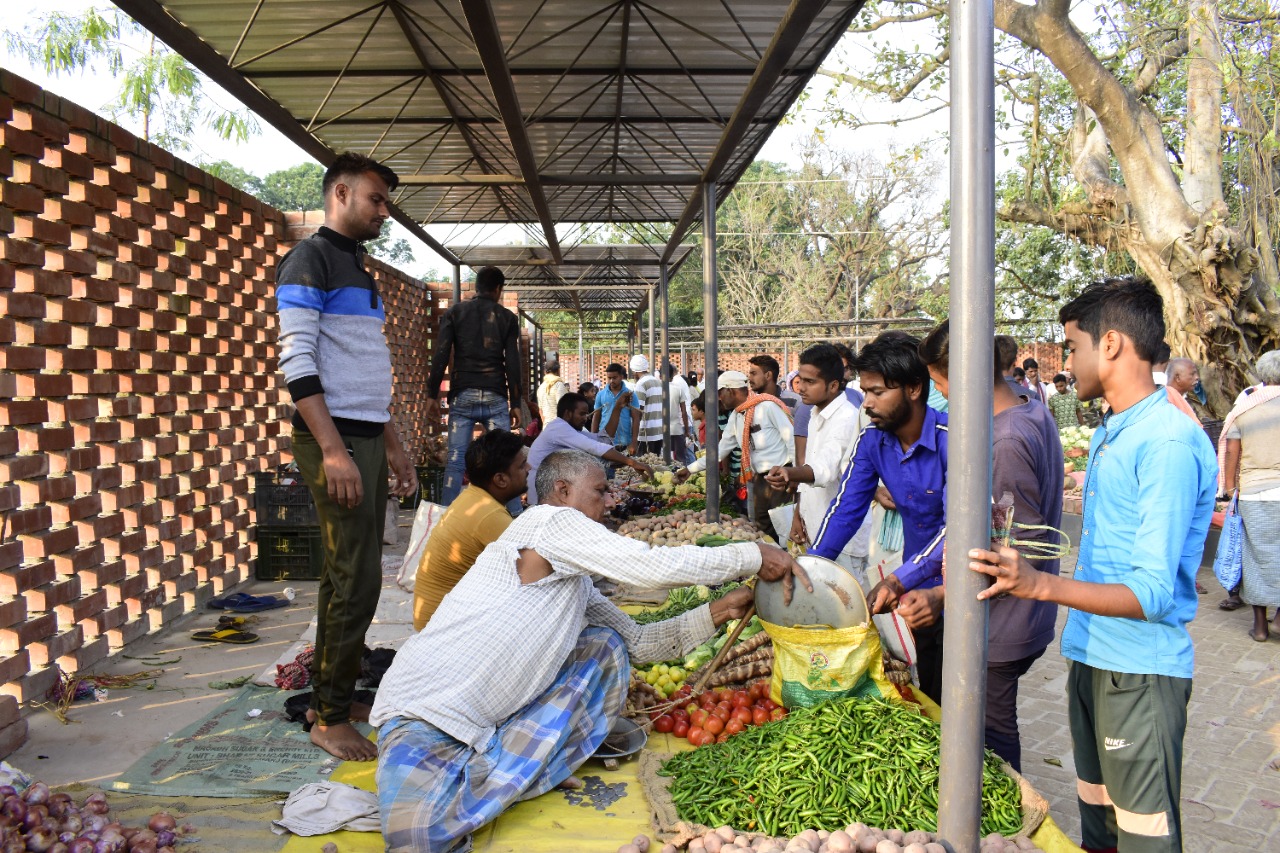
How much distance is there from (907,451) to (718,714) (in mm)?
1340

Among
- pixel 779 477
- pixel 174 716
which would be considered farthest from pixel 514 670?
pixel 779 477

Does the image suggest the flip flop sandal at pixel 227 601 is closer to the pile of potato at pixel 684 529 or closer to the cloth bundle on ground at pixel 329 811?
the pile of potato at pixel 684 529

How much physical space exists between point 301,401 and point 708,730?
2.06 meters

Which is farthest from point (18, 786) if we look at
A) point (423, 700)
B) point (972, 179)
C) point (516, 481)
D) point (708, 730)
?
point (972, 179)

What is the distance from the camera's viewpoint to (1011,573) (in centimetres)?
212

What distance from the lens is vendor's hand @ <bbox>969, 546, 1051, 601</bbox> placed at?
212 cm

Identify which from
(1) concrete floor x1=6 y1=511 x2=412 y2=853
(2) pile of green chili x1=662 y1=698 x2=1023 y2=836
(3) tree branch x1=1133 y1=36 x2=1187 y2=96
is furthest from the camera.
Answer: (3) tree branch x1=1133 y1=36 x2=1187 y2=96

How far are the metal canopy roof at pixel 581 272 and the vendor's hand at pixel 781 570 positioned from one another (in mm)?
11556

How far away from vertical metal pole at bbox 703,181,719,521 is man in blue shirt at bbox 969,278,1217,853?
250 inches

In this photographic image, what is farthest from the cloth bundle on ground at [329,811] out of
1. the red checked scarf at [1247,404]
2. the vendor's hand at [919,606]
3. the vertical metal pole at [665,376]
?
the vertical metal pole at [665,376]

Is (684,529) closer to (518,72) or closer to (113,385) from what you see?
(518,72)

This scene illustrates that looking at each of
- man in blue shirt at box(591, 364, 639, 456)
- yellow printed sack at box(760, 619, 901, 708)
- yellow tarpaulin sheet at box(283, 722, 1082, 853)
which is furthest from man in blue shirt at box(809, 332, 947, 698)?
man in blue shirt at box(591, 364, 639, 456)

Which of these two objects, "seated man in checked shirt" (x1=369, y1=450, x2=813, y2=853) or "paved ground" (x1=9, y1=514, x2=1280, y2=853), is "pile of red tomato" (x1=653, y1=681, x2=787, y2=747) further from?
"paved ground" (x1=9, y1=514, x2=1280, y2=853)

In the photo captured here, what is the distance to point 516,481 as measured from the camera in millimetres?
4320
